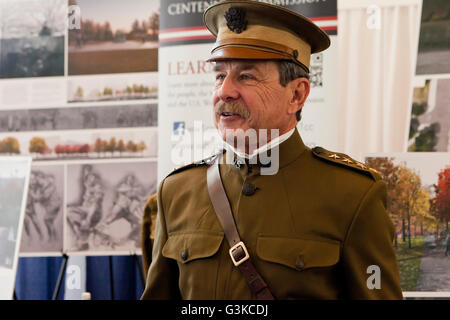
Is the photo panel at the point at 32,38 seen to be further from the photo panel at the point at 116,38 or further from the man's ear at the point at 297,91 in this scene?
the man's ear at the point at 297,91

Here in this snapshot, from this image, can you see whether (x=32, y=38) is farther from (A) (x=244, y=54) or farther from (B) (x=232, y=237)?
(B) (x=232, y=237)

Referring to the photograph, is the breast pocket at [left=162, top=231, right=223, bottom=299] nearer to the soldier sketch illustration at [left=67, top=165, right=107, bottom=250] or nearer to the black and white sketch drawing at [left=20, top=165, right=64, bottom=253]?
the soldier sketch illustration at [left=67, top=165, right=107, bottom=250]

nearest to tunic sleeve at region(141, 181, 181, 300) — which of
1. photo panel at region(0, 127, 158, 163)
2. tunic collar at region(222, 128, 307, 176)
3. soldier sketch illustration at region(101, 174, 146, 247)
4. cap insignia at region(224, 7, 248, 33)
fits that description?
tunic collar at region(222, 128, 307, 176)

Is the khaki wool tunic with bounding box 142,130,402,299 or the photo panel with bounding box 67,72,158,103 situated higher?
the photo panel with bounding box 67,72,158,103

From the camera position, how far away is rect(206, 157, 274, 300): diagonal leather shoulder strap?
189 centimetres

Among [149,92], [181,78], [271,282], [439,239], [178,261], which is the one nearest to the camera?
[271,282]

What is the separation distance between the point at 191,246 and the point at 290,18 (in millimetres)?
860

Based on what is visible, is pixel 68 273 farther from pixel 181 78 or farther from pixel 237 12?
pixel 237 12

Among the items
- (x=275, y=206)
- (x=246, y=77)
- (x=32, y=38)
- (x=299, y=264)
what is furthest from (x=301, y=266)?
(x=32, y=38)

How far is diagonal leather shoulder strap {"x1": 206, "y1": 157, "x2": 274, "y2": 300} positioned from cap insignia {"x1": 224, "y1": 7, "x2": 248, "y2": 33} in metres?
0.50

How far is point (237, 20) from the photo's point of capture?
6.93ft

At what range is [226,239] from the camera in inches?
79.4
